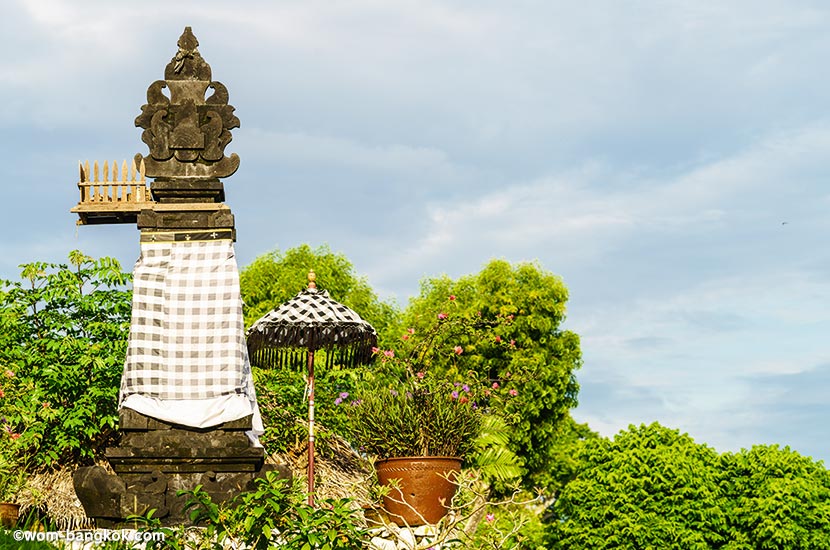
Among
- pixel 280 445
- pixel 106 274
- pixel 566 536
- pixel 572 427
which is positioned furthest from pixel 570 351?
pixel 106 274

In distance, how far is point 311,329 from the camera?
11758 millimetres

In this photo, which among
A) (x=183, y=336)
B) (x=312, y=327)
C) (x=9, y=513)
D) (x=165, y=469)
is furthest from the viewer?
(x=312, y=327)

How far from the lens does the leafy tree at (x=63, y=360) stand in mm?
12727

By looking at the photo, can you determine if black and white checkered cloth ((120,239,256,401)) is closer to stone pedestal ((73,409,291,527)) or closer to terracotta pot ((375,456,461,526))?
Result: stone pedestal ((73,409,291,527))

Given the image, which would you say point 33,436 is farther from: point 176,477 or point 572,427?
point 572,427

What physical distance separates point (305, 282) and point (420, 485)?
17.7 metres

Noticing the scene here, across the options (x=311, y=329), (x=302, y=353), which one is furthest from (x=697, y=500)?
(x=311, y=329)

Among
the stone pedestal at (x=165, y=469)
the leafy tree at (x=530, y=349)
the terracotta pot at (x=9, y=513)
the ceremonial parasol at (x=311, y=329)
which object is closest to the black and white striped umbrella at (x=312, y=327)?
the ceremonial parasol at (x=311, y=329)

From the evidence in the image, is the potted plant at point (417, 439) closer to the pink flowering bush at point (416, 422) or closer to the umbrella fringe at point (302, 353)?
the pink flowering bush at point (416, 422)

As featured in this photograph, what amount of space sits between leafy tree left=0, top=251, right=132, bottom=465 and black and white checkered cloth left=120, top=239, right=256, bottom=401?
2.98 metres

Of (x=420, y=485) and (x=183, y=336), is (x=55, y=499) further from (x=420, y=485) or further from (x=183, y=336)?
(x=420, y=485)

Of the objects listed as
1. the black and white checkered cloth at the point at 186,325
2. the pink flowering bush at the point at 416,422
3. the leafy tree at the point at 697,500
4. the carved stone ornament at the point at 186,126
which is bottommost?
the leafy tree at the point at 697,500

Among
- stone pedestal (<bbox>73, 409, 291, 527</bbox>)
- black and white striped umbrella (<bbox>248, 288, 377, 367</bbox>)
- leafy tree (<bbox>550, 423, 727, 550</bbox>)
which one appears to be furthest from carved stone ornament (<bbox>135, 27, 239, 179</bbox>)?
Result: leafy tree (<bbox>550, 423, 727, 550</bbox>)

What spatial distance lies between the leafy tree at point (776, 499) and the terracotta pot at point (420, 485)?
6.82 metres
